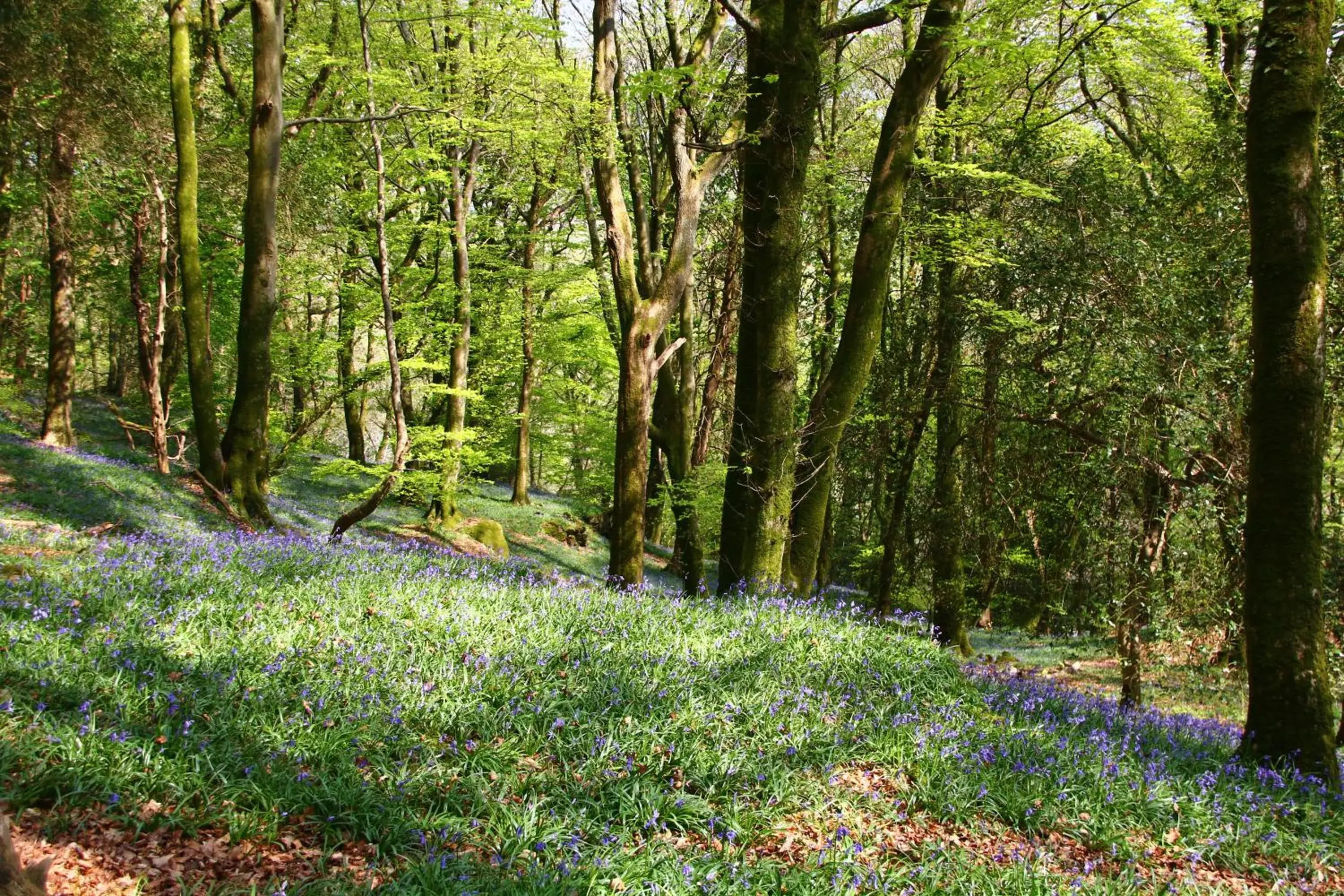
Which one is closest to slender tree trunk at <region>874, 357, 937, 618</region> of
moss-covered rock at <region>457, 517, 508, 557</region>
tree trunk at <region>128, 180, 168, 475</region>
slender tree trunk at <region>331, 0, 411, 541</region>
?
slender tree trunk at <region>331, 0, 411, 541</region>


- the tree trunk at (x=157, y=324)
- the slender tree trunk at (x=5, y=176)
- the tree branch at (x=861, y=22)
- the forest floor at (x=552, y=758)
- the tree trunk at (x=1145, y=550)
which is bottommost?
the forest floor at (x=552, y=758)

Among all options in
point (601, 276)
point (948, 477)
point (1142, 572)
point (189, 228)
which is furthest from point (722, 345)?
point (1142, 572)

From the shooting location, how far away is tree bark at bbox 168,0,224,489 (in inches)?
457

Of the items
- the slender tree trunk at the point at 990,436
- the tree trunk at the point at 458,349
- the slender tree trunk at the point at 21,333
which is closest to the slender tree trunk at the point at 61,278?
the tree trunk at the point at 458,349

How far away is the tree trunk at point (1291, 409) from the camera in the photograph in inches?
206

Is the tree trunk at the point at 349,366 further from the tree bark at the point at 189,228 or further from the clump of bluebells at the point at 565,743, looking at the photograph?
the clump of bluebells at the point at 565,743

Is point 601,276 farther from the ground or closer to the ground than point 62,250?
farther from the ground

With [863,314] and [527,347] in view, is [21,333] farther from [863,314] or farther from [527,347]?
[863,314]

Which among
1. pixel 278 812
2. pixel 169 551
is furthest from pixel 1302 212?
pixel 169 551

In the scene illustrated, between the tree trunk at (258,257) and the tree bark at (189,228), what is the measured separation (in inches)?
33.1

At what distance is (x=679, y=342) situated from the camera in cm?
1066

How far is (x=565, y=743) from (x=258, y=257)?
9.65 m

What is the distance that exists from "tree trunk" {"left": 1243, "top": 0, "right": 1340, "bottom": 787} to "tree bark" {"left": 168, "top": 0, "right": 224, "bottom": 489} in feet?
41.9

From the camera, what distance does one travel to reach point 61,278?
14031 millimetres
